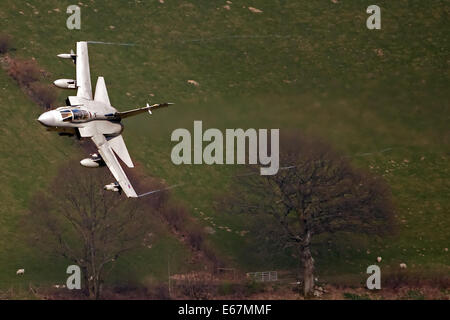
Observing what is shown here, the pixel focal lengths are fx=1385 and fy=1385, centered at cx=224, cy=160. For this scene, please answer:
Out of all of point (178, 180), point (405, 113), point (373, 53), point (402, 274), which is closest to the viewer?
point (402, 274)

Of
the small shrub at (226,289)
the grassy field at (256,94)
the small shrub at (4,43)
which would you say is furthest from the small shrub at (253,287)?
the small shrub at (4,43)

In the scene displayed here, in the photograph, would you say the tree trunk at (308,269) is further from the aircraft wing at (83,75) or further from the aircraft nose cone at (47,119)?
the aircraft nose cone at (47,119)

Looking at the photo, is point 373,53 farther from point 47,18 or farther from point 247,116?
point 47,18

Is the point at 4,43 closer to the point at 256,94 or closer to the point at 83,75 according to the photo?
the point at 256,94

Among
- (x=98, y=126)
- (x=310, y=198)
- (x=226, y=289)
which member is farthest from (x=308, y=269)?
(x=98, y=126)

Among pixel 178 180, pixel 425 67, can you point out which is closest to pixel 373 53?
pixel 425 67
